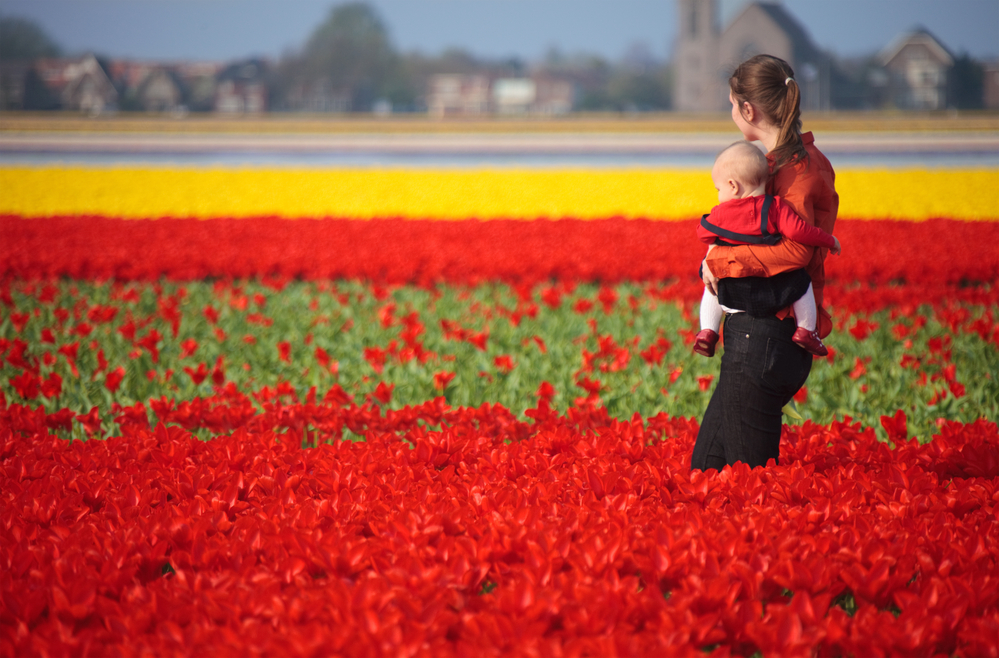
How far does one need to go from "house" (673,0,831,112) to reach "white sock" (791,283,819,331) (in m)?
18.2

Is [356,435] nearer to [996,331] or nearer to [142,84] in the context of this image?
[996,331]

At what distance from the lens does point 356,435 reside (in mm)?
3912

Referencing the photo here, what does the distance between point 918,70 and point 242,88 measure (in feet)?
97.3

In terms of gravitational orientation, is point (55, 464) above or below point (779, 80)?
below

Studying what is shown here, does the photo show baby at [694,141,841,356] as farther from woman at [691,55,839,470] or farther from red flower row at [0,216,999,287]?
red flower row at [0,216,999,287]

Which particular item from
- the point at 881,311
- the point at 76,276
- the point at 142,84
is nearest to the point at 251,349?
the point at 76,276

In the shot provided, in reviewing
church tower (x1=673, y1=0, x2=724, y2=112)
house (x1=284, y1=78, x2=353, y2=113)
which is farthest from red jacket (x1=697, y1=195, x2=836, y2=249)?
house (x1=284, y1=78, x2=353, y2=113)

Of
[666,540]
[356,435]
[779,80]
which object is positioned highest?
[779,80]

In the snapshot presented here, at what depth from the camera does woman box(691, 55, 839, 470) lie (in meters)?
2.38

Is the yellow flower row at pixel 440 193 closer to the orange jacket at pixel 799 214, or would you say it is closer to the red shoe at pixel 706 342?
the red shoe at pixel 706 342

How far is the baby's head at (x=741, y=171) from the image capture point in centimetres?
228

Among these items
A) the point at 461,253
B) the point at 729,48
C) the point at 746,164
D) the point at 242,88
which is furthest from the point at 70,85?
the point at 729,48

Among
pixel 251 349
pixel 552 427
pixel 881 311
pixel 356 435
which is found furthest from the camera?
pixel 881 311

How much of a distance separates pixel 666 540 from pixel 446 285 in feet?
20.1
